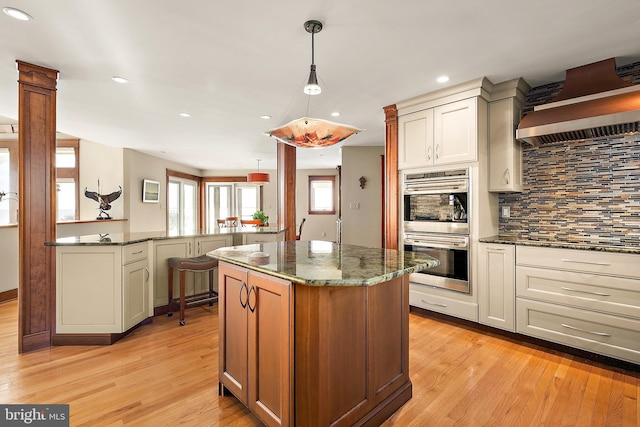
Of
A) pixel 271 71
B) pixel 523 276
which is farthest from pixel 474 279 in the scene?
pixel 271 71

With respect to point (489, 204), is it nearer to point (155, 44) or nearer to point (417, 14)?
point (417, 14)

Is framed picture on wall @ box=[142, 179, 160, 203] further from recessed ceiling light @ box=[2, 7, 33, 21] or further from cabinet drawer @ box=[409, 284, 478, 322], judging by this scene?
cabinet drawer @ box=[409, 284, 478, 322]

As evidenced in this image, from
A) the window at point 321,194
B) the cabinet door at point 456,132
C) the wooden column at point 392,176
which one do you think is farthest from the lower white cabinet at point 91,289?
the window at point 321,194

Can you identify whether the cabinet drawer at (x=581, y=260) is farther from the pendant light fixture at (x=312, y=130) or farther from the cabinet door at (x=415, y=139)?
the pendant light fixture at (x=312, y=130)

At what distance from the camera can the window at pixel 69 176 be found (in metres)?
5.68

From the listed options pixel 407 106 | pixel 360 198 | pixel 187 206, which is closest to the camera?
pixel 407 106

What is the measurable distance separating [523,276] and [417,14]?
7.29ft

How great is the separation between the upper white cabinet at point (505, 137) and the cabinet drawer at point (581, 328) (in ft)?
3.66

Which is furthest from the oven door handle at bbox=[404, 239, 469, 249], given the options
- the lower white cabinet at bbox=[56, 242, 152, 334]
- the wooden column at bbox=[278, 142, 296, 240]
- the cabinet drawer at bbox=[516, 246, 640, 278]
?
the lower white cabinet at bbox=[56, 242, 152, 334]

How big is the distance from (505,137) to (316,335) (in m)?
2.73

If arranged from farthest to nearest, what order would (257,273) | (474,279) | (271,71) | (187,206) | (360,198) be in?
(187,206) < (360,198) < (474,279) < (271,71) < (257,273)

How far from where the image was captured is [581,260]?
94.7 inches

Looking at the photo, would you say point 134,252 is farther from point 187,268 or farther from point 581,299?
point 581,299

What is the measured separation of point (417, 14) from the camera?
1.96 meters
